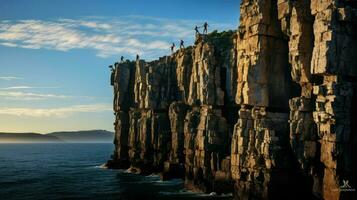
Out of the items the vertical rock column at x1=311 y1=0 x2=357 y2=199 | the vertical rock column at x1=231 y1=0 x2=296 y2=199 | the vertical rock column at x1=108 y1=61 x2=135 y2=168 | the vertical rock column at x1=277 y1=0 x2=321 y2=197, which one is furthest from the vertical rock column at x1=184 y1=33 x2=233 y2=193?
the vertical rock column at x1=108 y1=61 x2=135 y2=168

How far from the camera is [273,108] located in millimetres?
55562

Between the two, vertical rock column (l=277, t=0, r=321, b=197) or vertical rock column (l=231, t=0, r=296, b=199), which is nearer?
vertical rock column (l=277, t=0, r=321, b=197)

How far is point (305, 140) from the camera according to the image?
47000mm

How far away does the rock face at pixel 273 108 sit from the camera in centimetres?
4325

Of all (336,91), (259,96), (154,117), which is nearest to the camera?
(336,91)

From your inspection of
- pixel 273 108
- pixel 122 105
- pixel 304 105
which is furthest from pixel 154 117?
pixel 304 105

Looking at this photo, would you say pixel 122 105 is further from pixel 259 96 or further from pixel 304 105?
pixel 304 105

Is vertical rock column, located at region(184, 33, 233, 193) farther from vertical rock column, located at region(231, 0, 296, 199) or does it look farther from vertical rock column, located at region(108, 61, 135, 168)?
vertical rock column, located at region(108, 61, 135, 168)

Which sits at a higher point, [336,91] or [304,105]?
[336,91]

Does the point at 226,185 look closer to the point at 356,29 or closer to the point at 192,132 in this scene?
the point at 192,132

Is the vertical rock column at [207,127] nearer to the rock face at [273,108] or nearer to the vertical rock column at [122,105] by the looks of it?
the rock face at [273,108]

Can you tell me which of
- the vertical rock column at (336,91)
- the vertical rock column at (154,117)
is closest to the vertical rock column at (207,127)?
the vertical rock column at (154,117)

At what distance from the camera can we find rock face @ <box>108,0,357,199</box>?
43250mm

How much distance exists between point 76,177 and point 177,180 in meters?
29.9
